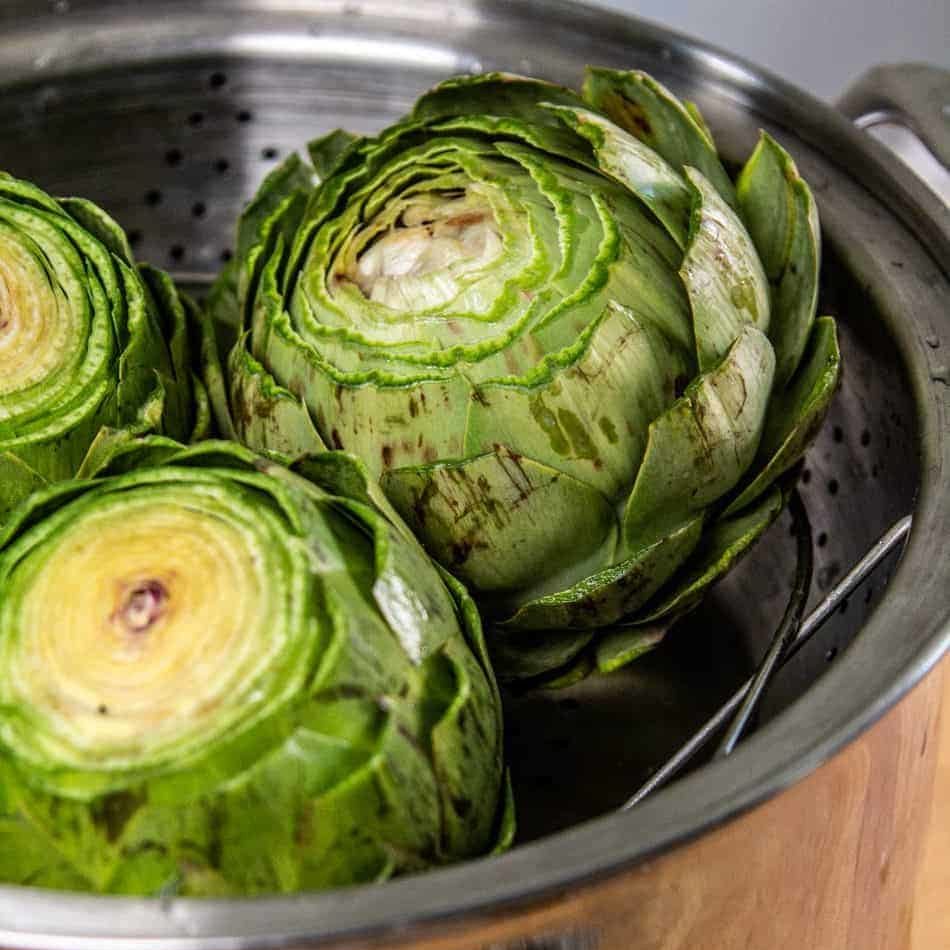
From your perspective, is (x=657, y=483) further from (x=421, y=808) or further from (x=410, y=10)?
(x=410, y=10)

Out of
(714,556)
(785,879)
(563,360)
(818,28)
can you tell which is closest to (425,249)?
(563,360)

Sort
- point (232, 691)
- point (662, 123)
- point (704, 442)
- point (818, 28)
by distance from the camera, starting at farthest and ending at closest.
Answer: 1. point (818, 28)
2. point (662, 123)
3. point (704, 442)
4. point (232, 691)

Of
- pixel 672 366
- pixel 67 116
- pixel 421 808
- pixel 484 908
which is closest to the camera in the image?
pixel 484 908

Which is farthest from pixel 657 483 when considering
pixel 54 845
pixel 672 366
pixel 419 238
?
pixel 54 845

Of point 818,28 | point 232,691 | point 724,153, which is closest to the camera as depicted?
point 232,691

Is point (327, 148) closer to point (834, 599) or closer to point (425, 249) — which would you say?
point (425, 249)

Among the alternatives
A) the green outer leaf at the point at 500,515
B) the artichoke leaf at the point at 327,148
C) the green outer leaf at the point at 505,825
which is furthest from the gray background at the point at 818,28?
the green outer leaf at the point at 505,825

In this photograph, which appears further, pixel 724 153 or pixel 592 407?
pixel 724 153
